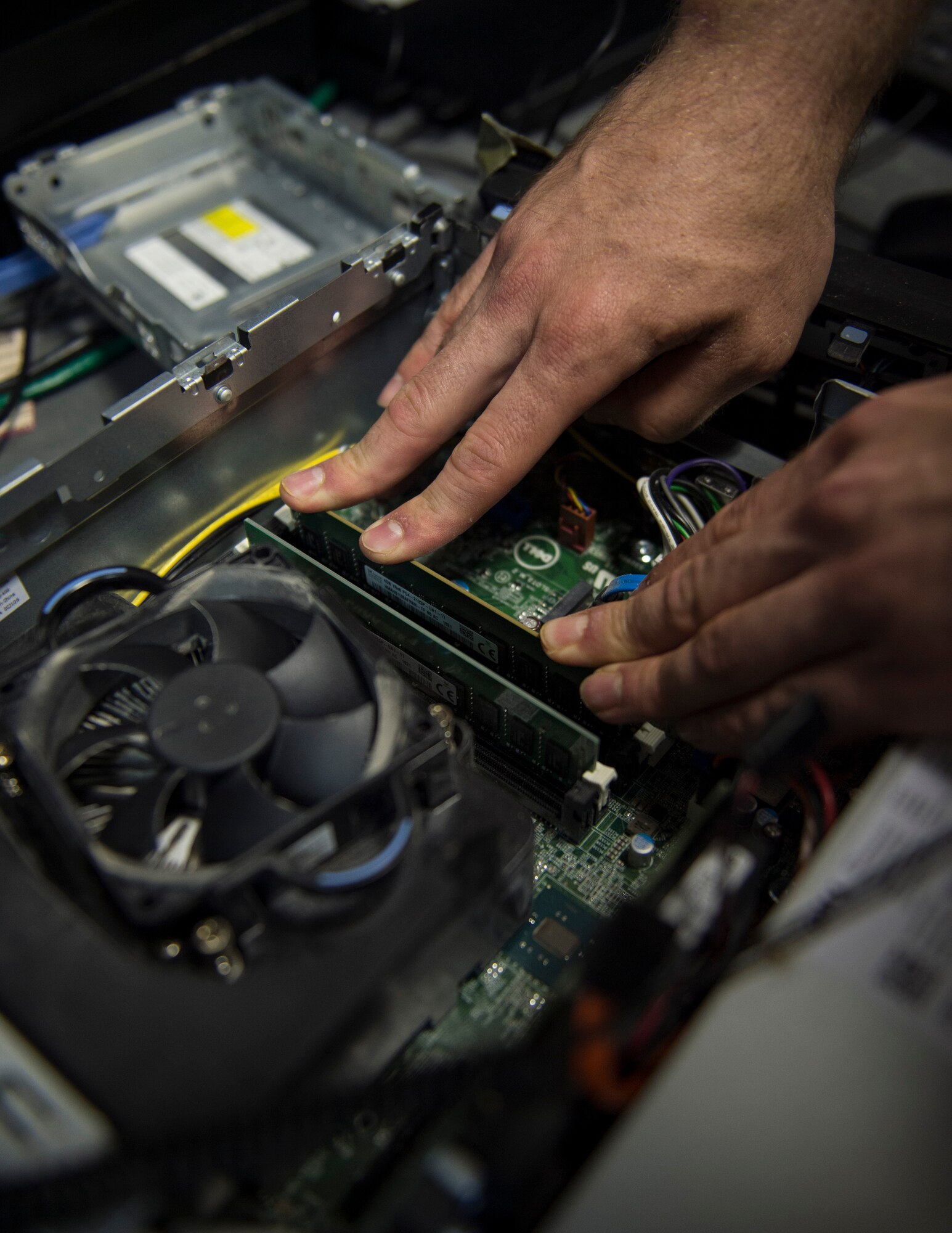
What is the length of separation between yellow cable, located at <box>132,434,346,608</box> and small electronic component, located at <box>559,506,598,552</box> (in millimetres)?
560

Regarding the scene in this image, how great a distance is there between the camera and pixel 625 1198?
1068 millimetres

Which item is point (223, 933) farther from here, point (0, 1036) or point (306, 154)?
point (306, 154)

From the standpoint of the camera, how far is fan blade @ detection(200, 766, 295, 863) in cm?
132

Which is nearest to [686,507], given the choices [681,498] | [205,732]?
[681,498]

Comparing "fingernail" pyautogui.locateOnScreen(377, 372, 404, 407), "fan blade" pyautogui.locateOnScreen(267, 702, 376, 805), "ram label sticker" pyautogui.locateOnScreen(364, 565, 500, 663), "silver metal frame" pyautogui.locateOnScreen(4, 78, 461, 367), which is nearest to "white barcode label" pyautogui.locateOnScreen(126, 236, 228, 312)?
"silver metal frame" pyautogui.locateOnScreen(4, 78, 461, 367)

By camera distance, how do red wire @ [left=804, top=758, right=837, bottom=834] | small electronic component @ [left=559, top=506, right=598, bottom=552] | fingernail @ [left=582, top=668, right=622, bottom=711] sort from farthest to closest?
small electronic component @ [left=559, top=506, right=598, bottom=552]
fingernail @ [left=582, top=668, right=622, bottom=711]
red wire @ [left=804, top=758, right=837, bottom=834]

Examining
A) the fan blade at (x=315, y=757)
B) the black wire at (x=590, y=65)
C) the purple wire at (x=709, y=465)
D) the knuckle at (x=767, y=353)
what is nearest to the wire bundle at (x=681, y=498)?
the purple wire at (x=709, y=465)

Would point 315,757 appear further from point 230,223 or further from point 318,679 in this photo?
point 230,223

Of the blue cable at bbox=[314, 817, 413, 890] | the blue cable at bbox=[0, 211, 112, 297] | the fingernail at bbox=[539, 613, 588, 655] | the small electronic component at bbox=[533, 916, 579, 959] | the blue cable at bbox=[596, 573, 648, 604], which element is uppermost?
the blue cable at bbox=[0, 211, 112, 297]

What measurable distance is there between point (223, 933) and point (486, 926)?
428mm

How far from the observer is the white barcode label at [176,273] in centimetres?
263

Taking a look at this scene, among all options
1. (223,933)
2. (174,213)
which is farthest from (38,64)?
(223,933)

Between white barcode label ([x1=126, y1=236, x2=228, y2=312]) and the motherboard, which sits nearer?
the motherboard

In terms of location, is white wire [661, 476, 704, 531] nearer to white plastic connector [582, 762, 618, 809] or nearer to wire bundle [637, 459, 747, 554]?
wire bundle [637, 459, 747, 554]
